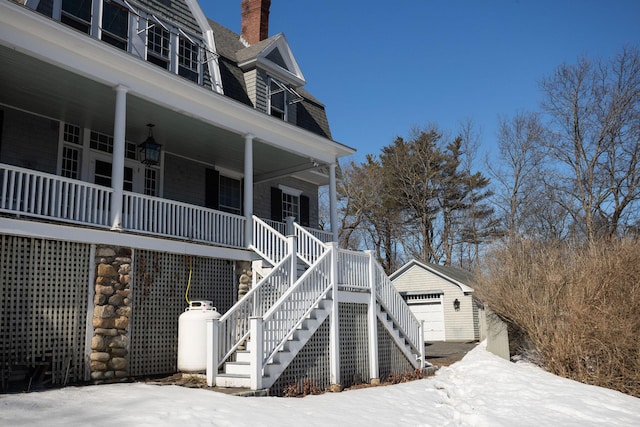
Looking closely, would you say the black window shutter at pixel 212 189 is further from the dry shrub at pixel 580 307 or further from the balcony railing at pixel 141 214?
the dry shrub at pixel 580 307

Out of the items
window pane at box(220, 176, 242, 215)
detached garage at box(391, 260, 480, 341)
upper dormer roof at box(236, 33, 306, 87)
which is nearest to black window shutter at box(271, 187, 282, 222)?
window pane at box(220, 176, 242, 215)

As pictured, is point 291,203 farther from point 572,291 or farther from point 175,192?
point 572,291

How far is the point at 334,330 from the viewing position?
10648 millimetres

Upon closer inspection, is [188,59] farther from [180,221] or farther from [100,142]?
[180,221]

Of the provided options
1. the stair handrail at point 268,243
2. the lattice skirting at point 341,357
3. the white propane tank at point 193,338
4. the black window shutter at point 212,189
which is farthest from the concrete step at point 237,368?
the black window shutter at point 212,189

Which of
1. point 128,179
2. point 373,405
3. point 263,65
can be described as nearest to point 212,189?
point 128,179

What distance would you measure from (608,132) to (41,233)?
24730 mm

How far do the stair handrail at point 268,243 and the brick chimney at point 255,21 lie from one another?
8597mm

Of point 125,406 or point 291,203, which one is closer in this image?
point 125,406

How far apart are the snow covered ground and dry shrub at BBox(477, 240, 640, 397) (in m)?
0.81

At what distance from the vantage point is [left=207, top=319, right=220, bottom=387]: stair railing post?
877 centimetres

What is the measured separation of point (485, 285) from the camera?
15.0 m

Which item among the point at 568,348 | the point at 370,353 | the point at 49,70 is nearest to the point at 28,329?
the point at 49,70

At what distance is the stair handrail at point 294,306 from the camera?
9.01m
